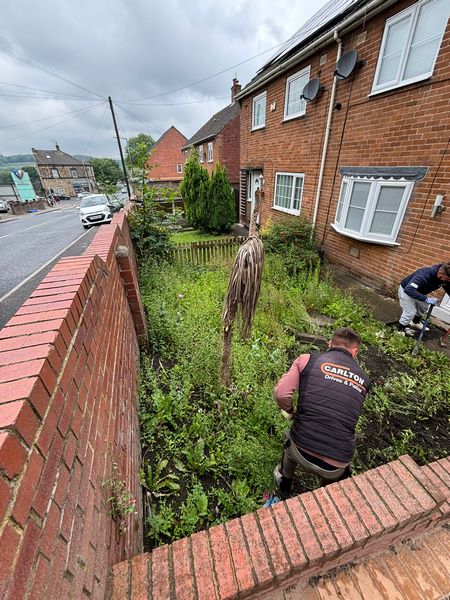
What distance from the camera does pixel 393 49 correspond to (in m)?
4.82

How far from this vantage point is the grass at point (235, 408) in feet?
6.60

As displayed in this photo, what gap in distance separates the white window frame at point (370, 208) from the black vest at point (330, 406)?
457 centimetres

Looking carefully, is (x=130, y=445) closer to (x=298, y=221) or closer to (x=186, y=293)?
(x=186, y=293)

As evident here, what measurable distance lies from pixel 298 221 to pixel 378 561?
738cm

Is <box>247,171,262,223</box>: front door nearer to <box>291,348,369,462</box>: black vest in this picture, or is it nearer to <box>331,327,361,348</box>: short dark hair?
<box>331,327,361,348</box>: short dark hair

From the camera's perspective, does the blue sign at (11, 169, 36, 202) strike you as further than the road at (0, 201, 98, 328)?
Yes

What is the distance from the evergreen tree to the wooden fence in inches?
188

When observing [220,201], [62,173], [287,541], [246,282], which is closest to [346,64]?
[246,282]

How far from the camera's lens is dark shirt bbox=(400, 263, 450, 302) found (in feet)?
13.3

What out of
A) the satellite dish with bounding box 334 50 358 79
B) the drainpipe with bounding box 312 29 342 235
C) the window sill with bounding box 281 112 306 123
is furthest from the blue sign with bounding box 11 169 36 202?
the satellite dish with bounding box 334 50 358 79

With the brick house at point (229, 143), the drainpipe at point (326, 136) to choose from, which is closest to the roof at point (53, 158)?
the brick house at point (229, 143)

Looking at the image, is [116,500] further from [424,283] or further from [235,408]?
[424,283]

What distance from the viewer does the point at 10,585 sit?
55cm

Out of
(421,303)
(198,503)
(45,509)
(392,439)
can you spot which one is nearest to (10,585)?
(45,509)
